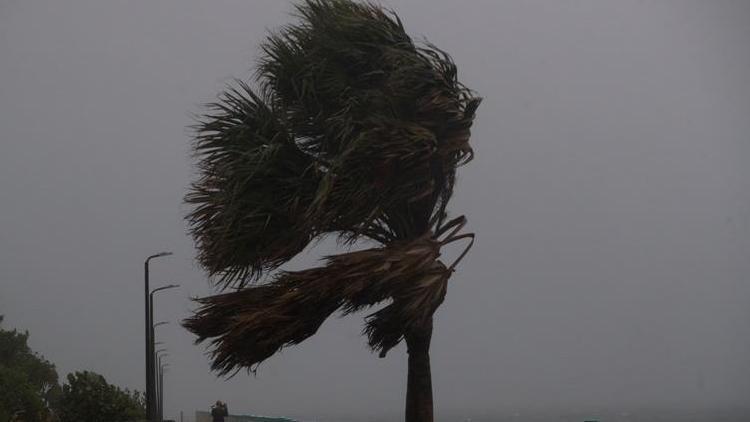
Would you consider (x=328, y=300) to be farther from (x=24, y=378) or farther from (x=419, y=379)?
(x=24, y=378)

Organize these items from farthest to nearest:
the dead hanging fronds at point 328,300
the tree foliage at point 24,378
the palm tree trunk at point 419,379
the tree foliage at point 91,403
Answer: the tree foliage at point 24,378 < the tree foliage at point 91,403 < the palm tree trunk at point 419,379 < the dead hanging fronds at point 328,300

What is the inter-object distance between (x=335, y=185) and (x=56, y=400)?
36.0 metres

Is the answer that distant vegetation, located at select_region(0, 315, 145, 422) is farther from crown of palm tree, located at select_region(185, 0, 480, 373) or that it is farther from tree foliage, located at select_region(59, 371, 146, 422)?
crown of palm tree, located at select_region(185, 0, 480, 373)

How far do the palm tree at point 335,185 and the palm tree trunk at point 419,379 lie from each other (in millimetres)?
20

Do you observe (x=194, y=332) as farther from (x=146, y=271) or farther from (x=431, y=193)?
(x=146, y=271)

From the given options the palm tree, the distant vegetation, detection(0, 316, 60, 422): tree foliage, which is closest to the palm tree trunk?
the palm tree

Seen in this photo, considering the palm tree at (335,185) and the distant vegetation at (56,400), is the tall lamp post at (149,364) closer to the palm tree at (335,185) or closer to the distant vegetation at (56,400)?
the distant vegetation at (56,400)

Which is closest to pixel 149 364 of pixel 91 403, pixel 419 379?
pixel 91 403

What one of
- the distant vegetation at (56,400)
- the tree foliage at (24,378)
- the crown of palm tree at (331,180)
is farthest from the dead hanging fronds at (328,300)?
the tree foliage at (24,378)

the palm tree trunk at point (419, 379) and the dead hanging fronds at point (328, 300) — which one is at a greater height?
the dead hanging fronds at point (328, 300)

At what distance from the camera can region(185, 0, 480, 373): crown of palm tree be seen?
13078 millimetres

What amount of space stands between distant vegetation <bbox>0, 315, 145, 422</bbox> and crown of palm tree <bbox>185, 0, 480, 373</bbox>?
18629mm

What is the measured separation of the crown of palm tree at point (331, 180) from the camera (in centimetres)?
1308

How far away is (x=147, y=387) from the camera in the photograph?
3316 centimetres
